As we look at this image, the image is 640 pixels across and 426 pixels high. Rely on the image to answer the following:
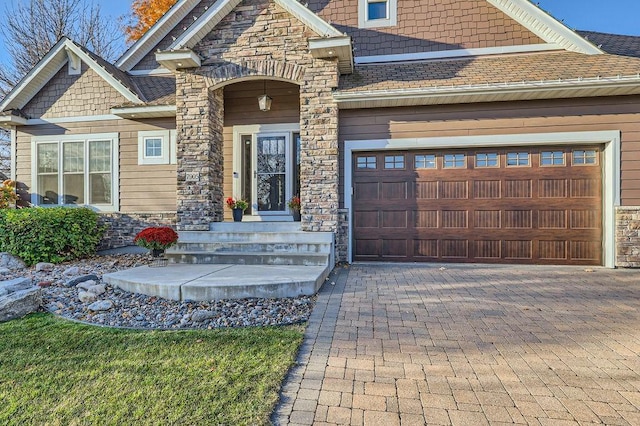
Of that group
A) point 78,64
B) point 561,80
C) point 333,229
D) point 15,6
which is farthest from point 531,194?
point 15,6

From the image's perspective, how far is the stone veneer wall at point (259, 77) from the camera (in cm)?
644

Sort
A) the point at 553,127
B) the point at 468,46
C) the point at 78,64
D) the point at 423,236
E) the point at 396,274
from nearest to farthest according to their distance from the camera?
1. the point at 396,274
2. the point at 553,127
3. the point at 423,236
4. the point at 468,46
5. the point at 78,64

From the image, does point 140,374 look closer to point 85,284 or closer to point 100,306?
point 100,306

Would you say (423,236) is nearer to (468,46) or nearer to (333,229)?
(333,229)

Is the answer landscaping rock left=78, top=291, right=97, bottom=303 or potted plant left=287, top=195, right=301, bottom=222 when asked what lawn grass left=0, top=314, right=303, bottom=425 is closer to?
landscaping rock left=78, top=291, right=97, bottom=303

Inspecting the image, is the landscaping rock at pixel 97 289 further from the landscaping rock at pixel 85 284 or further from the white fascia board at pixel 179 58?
the white fascia board at pixel 179 58

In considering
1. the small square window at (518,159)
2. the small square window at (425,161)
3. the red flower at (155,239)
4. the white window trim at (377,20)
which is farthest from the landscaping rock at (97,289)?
the white window trim at (377,20)

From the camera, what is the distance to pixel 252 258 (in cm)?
588

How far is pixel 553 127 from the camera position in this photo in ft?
20.8

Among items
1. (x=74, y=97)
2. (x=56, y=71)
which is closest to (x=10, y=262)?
(x=74, y=97)

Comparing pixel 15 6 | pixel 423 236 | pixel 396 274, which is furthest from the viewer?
pixel 15 6

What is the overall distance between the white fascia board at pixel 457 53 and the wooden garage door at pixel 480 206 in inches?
91.3

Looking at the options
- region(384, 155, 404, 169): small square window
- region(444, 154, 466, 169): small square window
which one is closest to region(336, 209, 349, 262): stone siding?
region(384, 155, 404, 169): small square window

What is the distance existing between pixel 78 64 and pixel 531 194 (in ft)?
33.9
